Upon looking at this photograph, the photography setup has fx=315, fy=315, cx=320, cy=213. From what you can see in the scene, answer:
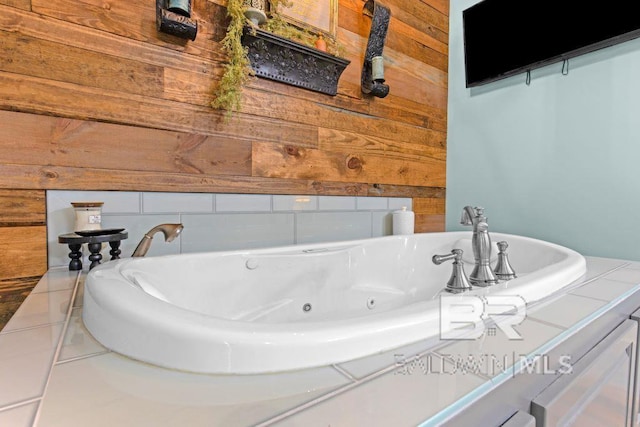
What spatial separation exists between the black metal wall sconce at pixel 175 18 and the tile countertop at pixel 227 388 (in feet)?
3.34

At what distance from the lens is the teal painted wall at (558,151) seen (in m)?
1.39

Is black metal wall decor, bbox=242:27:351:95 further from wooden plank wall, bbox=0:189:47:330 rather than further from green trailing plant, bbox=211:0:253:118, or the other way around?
wooden plank wall, bbox=0:189:47:330

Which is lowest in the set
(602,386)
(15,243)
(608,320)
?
(602,386)

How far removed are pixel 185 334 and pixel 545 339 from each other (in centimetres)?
51

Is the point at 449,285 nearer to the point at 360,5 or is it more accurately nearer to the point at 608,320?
the point at 608,320

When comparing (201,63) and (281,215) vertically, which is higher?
(201,63)

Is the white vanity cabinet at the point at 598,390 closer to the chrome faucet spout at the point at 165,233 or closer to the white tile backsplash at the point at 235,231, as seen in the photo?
the chrome faucet spout at the point at 165,233

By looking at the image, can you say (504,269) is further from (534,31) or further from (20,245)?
(20,245)

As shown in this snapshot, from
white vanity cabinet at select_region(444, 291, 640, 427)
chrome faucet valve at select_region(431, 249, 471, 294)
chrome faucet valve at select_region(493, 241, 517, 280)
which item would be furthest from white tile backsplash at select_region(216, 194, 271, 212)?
white vanity cabinet at select_region(444, 291, 640, 427)

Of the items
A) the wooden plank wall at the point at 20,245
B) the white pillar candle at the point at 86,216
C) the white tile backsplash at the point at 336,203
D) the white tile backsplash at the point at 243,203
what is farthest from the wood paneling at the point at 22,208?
the white tile backsplash at the point at 336,203

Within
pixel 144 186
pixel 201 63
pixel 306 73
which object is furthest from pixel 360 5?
pixel 144 186

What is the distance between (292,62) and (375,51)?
0.53m

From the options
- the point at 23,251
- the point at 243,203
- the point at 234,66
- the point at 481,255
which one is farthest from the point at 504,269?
the point at 23,251

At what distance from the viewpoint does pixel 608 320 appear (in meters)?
0.63
